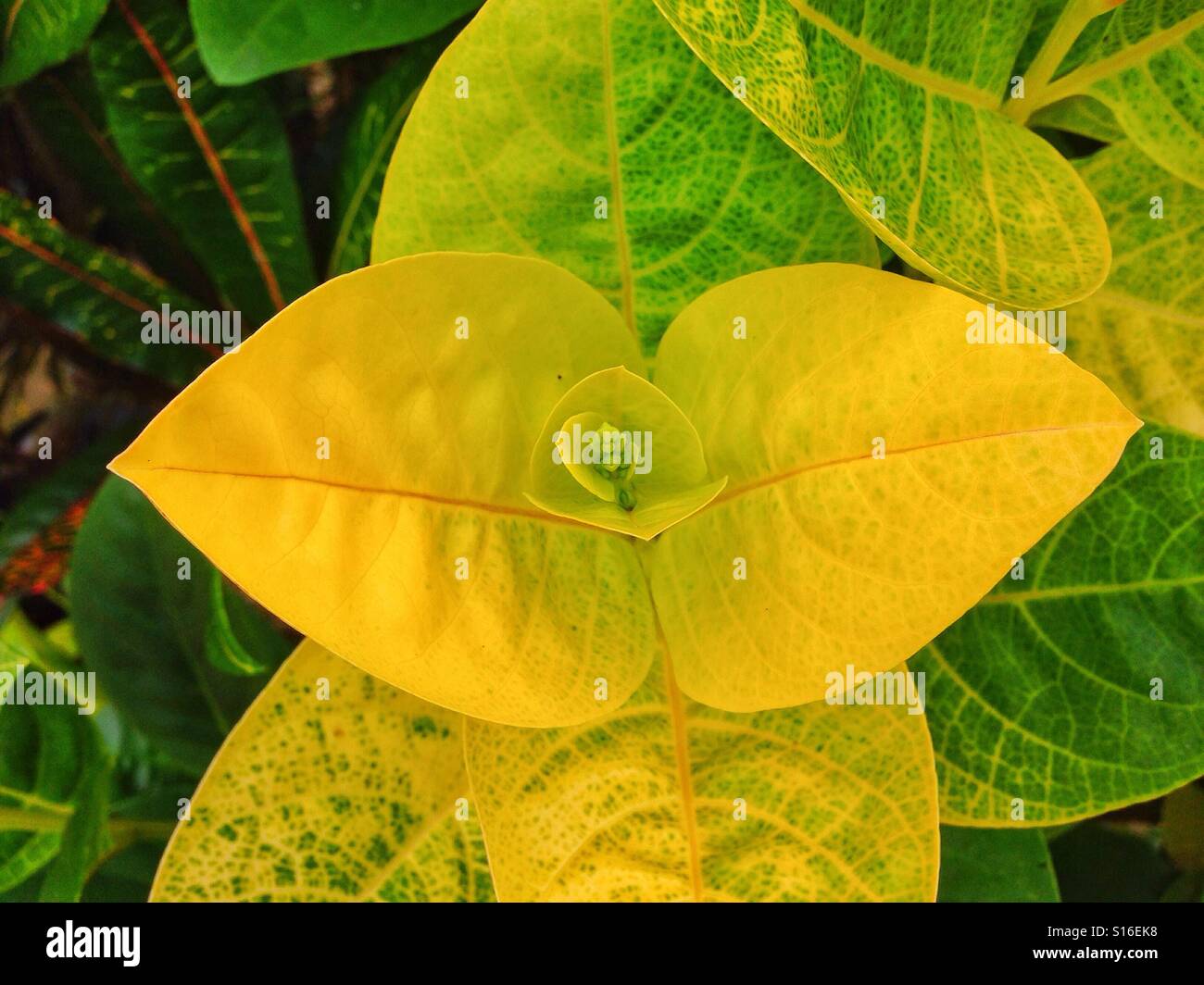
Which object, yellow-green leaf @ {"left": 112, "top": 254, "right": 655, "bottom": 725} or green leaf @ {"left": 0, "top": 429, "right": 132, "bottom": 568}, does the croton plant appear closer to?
yellow-green leaf @ {"left": 112, "top": 254, "right": 655, "bottom": 725}

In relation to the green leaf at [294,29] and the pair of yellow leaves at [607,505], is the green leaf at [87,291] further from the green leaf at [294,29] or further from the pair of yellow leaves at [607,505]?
the pair of yellow leaves at [607,505]

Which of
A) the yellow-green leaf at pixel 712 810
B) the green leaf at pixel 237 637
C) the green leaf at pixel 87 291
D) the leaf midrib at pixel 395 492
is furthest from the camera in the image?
the green leaf at pixel 87 291

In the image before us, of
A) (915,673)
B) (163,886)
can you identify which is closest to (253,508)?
(163,886)

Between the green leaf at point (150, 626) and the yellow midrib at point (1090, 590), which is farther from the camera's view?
the green leaf at point (150, 626)

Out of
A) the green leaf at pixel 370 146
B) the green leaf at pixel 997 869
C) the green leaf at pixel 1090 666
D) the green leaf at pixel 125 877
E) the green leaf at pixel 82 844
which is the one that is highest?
the green leaf at pixel 370 146

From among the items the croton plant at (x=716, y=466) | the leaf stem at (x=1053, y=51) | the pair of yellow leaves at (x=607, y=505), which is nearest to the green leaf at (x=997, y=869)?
the croton plant at (x=716, y=466)

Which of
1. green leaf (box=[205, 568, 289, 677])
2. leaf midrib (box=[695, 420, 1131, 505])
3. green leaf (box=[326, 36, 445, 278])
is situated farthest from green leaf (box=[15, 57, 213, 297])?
leaf midrib (box=[695, 420, 1131, 505])
